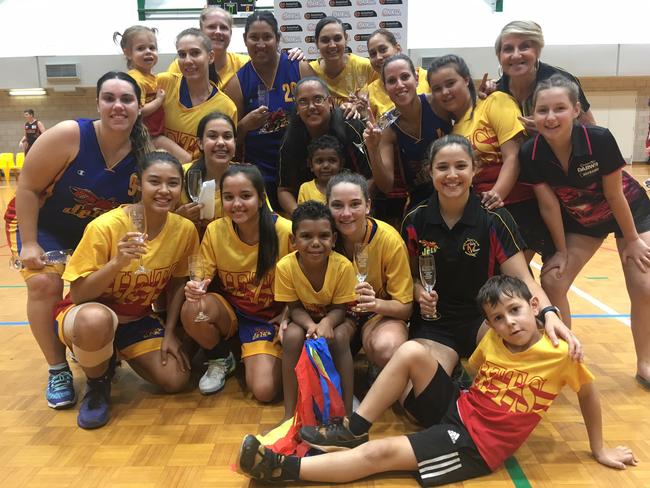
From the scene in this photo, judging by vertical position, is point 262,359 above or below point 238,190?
below

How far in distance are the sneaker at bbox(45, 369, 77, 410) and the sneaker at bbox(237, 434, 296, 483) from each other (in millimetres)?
1361

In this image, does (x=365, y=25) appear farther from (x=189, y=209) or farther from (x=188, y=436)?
(x=188, y=436)

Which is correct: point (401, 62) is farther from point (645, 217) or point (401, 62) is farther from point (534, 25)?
point (645, 217)

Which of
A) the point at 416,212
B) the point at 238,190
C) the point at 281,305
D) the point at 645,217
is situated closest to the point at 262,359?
the point at 281,305

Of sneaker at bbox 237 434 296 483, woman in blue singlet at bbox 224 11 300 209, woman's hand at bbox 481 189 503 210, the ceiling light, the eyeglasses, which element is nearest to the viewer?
sneaker at bbox 237 434 296 483

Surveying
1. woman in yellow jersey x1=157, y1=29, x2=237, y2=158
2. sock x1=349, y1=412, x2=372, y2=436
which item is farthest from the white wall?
sock x1=349, y1=412, x2=372, y2=436

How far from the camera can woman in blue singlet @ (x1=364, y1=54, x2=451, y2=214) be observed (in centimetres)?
338

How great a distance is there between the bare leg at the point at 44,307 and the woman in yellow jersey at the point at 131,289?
0.38 feet

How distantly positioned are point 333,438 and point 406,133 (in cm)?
204

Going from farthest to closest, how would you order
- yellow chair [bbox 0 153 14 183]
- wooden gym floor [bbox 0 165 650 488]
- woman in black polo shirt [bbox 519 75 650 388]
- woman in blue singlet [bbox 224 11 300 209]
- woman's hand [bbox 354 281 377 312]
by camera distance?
yellow chair [bbox 0 153 14 183]
woman in blue singlet [bbox 224 11 300 209]
woman in black polo shirt [bbox 519 75 650 388]
woman's hand [bbox 354 281 377 312]
wooden gym floor [bbox 0 165 650 488]

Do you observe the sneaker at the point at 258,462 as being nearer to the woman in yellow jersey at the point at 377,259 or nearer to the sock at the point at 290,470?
the sock at the point at 290,470

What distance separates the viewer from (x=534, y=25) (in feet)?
10.4

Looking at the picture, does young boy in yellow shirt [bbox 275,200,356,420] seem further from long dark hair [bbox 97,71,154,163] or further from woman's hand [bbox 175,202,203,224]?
long dark hair [bbox 97,71,154,163]

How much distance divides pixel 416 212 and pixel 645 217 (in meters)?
1.38
